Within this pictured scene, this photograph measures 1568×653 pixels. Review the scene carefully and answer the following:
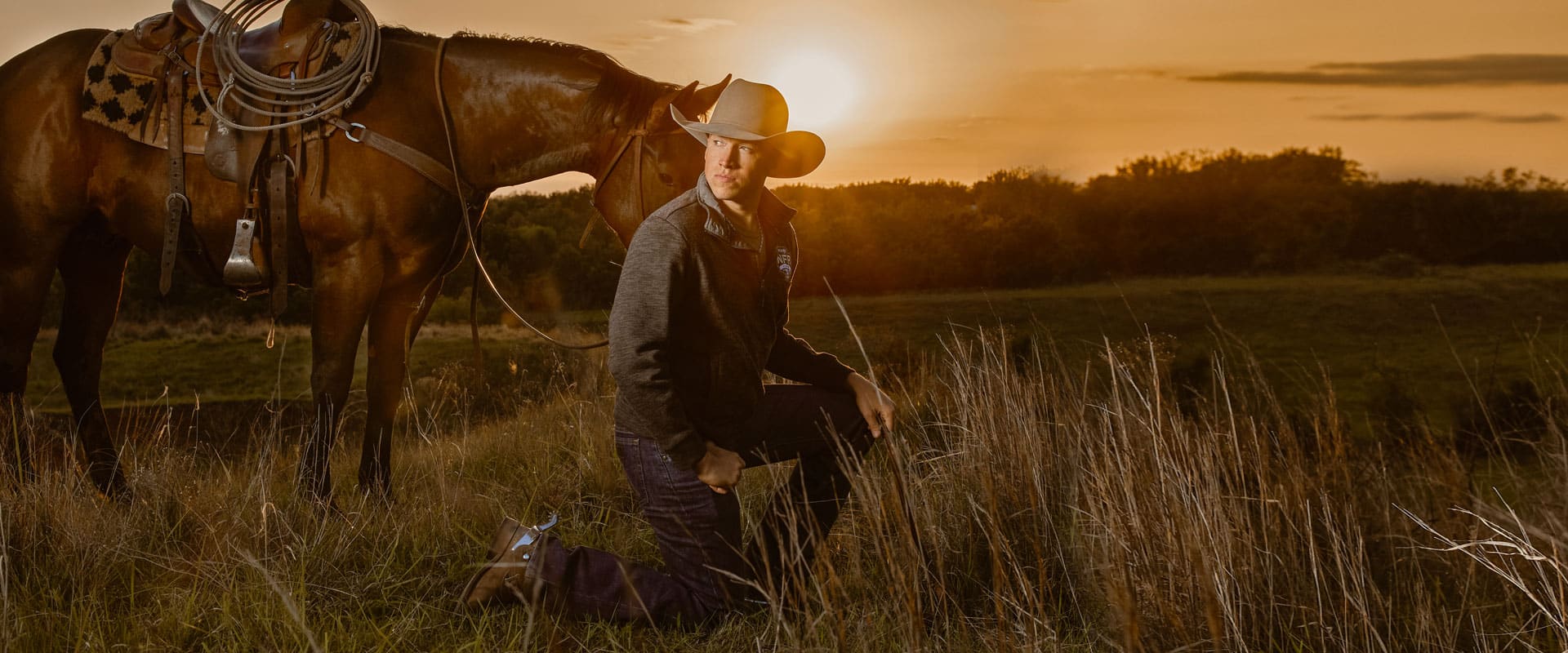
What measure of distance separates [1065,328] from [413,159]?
3309 millimetres

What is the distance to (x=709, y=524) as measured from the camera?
9.02 feet

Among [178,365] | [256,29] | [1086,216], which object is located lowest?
[178,365]

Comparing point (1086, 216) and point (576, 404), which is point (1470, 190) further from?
point (576, 404)

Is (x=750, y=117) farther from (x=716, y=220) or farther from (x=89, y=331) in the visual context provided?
(x=89, y=331)

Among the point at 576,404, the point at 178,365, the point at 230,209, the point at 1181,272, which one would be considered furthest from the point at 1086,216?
the point at 230,209

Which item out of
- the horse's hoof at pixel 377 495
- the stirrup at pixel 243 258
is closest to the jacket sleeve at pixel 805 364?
the horse's hoof at pixel 377 495

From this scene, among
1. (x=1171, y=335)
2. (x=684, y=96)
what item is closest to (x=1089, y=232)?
(x=1171, y=335)

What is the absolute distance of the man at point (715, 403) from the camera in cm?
251

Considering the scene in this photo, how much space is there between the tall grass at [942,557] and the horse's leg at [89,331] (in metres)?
0.38

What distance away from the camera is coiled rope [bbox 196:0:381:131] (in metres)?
3.99

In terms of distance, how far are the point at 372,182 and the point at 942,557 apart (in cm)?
268

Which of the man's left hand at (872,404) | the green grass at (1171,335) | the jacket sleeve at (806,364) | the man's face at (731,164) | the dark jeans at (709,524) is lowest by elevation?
the green grass at (1171,335)

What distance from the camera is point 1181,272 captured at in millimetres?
23719

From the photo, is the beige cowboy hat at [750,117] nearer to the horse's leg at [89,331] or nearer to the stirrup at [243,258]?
the stirrup at [243,258]
